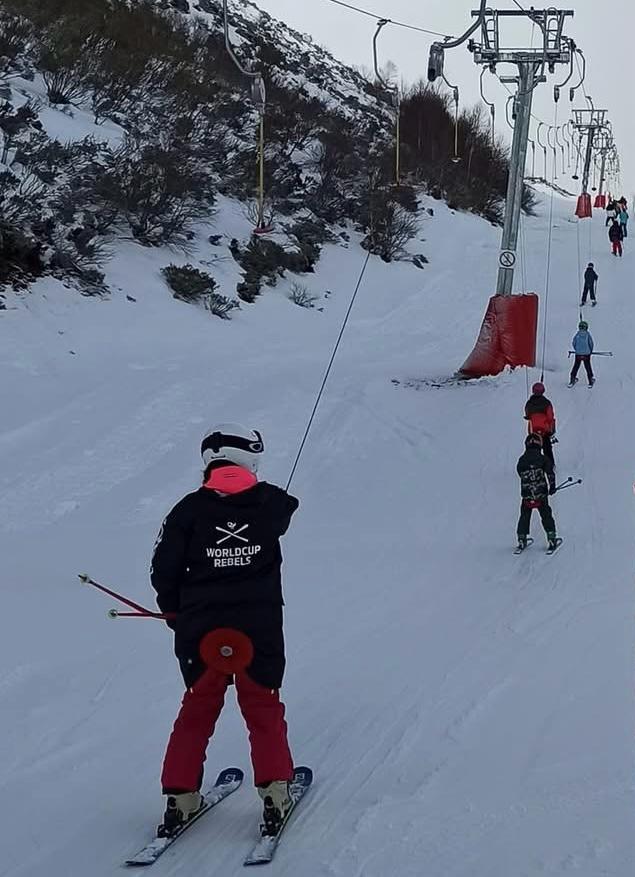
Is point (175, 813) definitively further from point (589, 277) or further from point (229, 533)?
point (589, 277)

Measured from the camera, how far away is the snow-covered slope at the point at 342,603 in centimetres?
411

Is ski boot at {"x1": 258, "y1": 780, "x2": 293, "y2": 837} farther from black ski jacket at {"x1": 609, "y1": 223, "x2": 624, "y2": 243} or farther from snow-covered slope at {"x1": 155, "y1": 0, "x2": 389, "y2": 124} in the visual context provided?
snow-covered slope at {"x1": 155, "y1": 0, "x2": 389, "y2": 124}

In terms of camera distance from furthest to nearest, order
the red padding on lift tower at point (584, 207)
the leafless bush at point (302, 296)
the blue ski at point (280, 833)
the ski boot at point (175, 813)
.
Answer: the red padding on lift tower at point (584, 207), the leafless bush at point (302, 296), the ski boot at point (175, 813), the blue ski at point (280, 833)

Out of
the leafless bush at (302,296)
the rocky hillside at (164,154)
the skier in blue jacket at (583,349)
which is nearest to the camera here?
the skier in blue jacket at (583,349)

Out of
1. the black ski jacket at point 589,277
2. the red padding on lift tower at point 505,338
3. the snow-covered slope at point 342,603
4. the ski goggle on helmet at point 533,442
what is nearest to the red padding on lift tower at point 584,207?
the black ski jacket at point 589,277

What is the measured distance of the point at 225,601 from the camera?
12.9 feet

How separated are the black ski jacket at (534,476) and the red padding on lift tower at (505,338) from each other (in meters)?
8.29

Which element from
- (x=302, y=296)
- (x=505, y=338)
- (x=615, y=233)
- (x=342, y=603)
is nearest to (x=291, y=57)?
(x=615, y=233)

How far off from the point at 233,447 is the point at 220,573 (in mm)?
490

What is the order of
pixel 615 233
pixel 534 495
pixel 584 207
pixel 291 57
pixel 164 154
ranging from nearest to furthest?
pixel 534 495, pixel 164 154, pixel 615 233, pixel 584 207, pixel 291 57

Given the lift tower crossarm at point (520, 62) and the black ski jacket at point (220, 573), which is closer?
the black ski jacket at point (220, 573)

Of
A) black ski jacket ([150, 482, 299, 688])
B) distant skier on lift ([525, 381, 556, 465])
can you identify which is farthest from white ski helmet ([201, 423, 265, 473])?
distant skier on lift ([525, 381, 556, 465])

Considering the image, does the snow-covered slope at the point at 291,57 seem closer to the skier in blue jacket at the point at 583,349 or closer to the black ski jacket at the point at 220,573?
the skier in blue jacket at the point at 583,349

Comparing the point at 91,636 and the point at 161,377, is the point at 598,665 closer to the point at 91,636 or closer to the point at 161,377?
the point at 91,636
